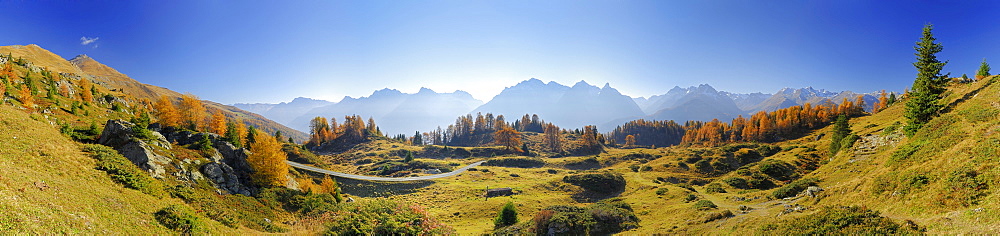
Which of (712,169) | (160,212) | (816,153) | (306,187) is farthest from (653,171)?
(160,212)

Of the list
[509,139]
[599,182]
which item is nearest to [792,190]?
[599,182]

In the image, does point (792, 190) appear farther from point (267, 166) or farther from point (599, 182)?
point (267, 166)

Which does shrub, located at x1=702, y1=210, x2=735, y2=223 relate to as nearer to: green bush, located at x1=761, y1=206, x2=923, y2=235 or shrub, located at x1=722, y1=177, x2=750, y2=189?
green bush, located at x1=761, y1=206, x2=923, y2=235

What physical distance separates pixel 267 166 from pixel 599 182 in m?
57.3

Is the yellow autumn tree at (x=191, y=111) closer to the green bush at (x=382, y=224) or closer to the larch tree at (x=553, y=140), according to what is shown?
the green bush at (x=382, y=224)

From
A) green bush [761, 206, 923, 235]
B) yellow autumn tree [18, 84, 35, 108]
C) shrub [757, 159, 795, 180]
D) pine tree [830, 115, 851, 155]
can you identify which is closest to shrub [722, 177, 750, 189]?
shrub [757, 159, 795, 180]

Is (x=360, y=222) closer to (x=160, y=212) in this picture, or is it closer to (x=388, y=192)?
(x=160, y=212)

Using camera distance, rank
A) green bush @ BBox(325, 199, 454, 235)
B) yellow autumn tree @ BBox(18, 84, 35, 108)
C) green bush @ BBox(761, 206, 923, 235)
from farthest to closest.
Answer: yellow autumn tree @ BBox(18, 84, 35, 108) → green bush @ BBox(325, 199, 454, 235) → green bush @ BBox(761, 206, 923, 235)

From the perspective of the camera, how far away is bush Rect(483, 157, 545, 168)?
4377 inches

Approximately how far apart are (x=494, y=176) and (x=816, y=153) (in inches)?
2785

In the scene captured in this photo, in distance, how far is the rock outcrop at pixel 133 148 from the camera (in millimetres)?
29500

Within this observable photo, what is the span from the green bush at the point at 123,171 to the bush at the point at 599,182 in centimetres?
6105

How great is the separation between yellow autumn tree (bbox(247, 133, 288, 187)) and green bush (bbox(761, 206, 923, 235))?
50.3m

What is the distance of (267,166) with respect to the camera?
41.4 m
